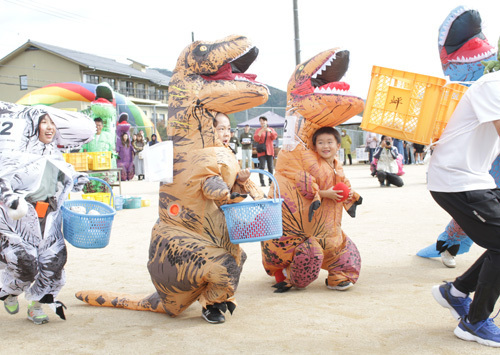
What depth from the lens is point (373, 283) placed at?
4.42m

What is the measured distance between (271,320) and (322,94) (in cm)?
191

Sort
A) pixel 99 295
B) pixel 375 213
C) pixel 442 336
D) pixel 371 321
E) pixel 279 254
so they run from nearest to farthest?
pixel 442 336, pixel 371 321, pixel 99 295, pixel 279 254, pixel 375 213

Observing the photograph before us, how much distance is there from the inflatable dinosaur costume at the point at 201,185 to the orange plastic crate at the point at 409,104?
84 centimetres

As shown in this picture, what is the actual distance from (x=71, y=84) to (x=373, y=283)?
16.4 m

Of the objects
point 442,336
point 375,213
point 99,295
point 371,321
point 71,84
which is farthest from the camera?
point 71,84

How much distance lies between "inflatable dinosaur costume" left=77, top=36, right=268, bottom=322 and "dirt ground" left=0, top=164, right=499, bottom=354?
1.00 ft

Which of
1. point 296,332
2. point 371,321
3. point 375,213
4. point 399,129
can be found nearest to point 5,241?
point 296,332

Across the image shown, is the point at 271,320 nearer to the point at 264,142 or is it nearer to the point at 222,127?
the point at 222,127

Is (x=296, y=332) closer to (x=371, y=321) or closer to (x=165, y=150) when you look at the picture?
(x=371, y=321)

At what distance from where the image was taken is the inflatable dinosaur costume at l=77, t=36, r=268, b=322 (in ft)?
11.1

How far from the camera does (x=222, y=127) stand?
3771 mm

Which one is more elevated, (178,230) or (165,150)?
(165,150)

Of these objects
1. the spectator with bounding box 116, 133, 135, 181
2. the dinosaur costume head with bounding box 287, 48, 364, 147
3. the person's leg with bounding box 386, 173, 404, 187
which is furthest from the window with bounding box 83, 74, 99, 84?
the dinosaur costume head with bounding box 287, 48, 364, 147

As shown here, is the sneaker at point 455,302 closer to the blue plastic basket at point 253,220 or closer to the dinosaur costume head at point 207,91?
the blue plastic basket at point 253,220
